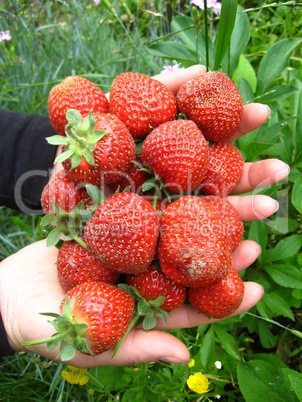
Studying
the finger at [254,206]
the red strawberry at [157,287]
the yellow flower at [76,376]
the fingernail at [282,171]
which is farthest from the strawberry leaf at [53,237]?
the fingernail at [282,171]

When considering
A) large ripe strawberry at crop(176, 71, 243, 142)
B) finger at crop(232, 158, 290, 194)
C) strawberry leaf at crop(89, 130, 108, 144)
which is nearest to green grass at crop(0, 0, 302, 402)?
finger at crop(232, 158, 290, 194)

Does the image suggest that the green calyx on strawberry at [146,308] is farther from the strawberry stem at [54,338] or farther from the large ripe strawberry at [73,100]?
→ the large ripe strawberry at [73,100]

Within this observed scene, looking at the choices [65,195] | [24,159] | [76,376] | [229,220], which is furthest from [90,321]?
[24,159]

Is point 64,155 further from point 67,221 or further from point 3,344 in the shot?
point 3,344

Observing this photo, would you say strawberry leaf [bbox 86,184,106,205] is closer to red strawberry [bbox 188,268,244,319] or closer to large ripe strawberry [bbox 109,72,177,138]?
large ripe strawberry [bbox 109,72,177,138]

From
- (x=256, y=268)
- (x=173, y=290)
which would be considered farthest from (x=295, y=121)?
(x=173, y=290)
